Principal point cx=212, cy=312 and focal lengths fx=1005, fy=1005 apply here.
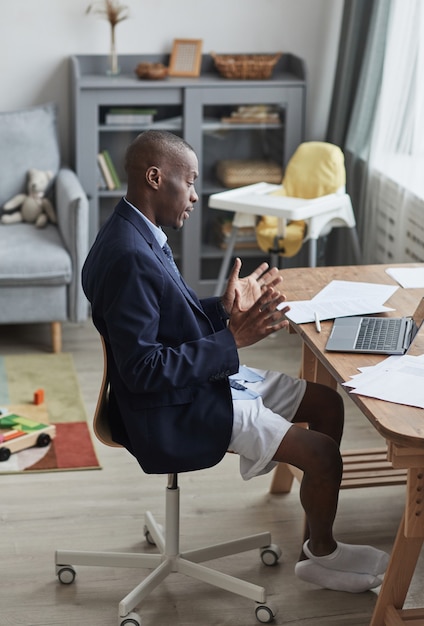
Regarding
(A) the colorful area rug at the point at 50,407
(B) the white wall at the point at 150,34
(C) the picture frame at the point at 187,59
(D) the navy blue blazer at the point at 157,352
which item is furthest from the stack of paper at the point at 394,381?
(B) the white wall at the point at 150,34

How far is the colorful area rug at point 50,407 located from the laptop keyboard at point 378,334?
119 cm

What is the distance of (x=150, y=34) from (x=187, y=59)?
0.24 m

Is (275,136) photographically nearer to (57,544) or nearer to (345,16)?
(345,16)

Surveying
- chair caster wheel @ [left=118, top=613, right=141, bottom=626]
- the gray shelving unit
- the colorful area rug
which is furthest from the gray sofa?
chair caster wheel @ [left=118, top=613, right=141, bottom=626]

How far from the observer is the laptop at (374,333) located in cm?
235

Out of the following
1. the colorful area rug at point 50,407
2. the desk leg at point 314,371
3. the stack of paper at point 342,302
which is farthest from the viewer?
Result: the colorful area rug at point 50,407

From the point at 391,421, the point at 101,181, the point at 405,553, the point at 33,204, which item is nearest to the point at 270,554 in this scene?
the point at 405,553

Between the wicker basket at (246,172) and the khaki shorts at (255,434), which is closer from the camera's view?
the khaki shorts at (255,434)

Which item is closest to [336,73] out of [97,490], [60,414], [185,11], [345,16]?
[345,16]

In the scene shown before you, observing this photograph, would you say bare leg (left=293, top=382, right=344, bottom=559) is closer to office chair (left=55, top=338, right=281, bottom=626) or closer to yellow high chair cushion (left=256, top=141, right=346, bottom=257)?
office chair (left=55, top=338, right=281, bottom=626)

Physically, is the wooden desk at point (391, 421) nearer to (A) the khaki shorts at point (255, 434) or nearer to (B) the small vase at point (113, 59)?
(A) the khaki shorts at point (255, 434)

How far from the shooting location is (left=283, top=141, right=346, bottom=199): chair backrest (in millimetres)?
4348

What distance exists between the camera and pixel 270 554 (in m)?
2.68

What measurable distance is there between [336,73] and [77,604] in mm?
3157
